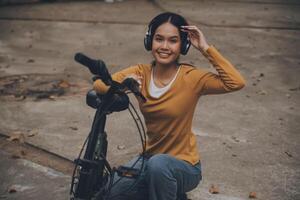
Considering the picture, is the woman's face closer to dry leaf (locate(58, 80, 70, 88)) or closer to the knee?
the knee

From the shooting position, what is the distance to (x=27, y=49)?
31.6 feet

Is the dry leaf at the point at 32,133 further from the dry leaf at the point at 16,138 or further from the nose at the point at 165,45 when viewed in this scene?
the nose at the point at 165,45

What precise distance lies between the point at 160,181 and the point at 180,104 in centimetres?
57

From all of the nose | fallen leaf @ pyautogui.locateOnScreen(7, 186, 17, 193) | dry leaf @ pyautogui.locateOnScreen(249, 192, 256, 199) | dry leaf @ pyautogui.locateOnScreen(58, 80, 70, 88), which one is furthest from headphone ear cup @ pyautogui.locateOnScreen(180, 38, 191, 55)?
dry leaf @ pyautogui.locateOnScreen(58, 80, 70, 88)

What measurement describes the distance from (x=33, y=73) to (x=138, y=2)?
7.13m

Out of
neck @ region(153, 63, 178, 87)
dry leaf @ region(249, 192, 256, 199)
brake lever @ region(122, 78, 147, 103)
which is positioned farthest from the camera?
dry leaf @ region(249, 192, 256, 199)

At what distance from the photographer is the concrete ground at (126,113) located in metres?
4.97

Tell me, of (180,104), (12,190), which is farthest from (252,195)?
(12,190)

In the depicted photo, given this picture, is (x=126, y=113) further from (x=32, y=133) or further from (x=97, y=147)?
(x=97, y=147)

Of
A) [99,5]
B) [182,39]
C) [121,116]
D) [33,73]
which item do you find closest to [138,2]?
[99,5]

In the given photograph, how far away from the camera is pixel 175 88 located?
3.62 m

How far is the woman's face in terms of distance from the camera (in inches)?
142

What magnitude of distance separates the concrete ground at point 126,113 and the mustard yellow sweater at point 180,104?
3.42 ft

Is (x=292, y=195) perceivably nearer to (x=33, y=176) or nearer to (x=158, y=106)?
(x=158, y=106)
